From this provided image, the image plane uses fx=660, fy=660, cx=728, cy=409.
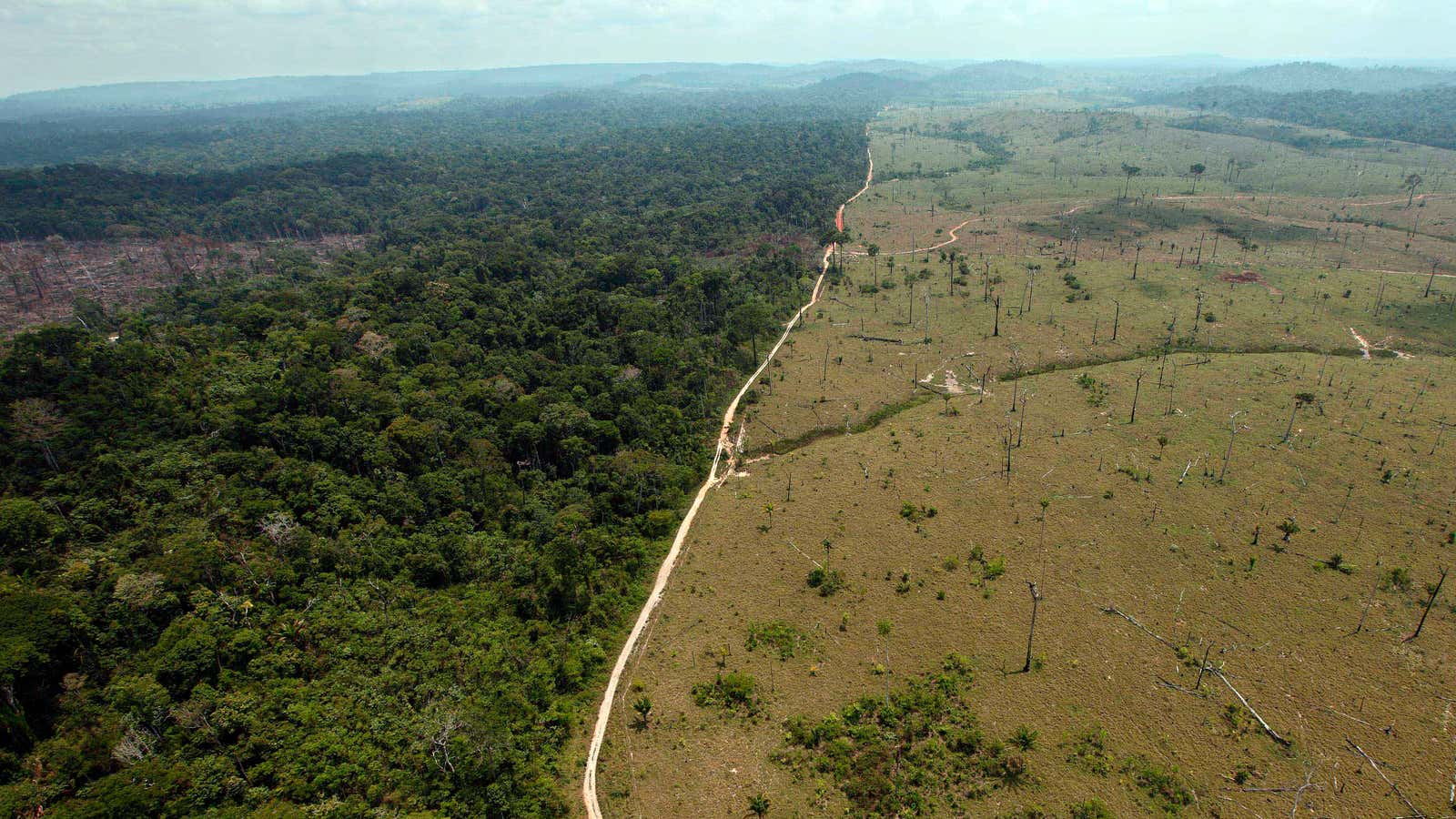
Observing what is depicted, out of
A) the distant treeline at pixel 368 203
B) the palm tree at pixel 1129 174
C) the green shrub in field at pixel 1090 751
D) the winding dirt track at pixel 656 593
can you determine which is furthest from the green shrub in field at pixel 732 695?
the palm tree at pixel 1129 174

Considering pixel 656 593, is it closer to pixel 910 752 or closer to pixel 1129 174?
pixel 910 752

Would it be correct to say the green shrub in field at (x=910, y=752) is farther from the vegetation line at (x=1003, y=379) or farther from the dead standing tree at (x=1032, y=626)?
the vegetation line at (x=1003, y=379)

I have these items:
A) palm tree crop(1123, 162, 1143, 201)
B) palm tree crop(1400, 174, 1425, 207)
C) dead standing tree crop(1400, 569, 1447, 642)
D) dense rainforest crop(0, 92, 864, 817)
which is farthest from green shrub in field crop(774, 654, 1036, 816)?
palm tree crop(1400, 174, 1425, 207)

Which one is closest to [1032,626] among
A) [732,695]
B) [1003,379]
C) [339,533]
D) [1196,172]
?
[732,695]

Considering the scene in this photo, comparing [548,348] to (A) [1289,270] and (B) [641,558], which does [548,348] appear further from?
(A) [1289,270]

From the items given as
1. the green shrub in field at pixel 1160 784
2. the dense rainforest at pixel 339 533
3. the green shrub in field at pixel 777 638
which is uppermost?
the dense rainforest at pixel 339 533
